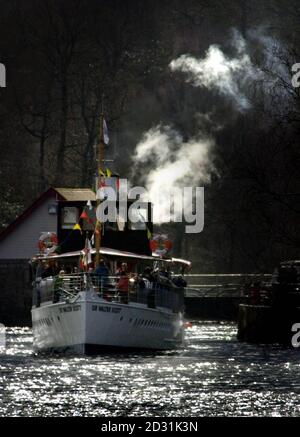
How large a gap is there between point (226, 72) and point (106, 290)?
151 ft

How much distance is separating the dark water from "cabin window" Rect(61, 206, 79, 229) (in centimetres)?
866

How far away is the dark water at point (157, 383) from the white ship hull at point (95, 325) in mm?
1051

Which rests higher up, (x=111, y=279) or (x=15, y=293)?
(x=15, y=293)

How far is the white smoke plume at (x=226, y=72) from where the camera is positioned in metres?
114

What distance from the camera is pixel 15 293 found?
4350 inches

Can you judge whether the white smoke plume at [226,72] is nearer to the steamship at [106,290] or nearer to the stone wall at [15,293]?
the stone wall at [15,293]

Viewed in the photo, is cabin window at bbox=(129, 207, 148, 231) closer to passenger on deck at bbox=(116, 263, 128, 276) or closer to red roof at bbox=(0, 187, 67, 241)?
passenger on deck at bbox=(116, 263, 128, 276)

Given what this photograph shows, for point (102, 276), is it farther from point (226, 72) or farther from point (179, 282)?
point (226, 72)

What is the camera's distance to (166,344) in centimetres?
7700

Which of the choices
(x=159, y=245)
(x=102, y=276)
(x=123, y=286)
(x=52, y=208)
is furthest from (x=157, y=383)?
(x=52, y=208)

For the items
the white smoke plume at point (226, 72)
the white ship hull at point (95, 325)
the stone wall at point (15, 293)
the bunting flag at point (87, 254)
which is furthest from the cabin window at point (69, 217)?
the white smoke plume at point (226, 72)

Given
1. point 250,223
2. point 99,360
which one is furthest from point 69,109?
point 99,360
